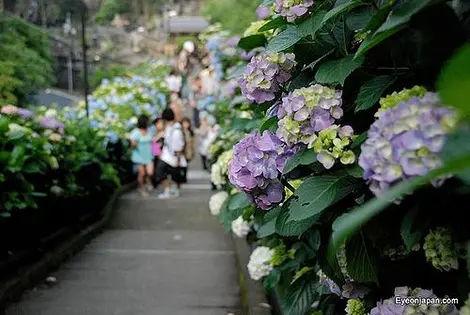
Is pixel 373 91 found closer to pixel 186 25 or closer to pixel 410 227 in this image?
pixel 410 227

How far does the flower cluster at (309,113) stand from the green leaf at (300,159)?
0.10ft

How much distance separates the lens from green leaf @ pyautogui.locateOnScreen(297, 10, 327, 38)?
6.56ft

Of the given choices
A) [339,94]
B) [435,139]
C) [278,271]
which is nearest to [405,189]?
[435,139]

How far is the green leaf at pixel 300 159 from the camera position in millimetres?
1896

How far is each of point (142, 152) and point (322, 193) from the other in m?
9.27

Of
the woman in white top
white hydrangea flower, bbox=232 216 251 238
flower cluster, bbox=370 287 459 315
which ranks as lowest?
the woman in white top

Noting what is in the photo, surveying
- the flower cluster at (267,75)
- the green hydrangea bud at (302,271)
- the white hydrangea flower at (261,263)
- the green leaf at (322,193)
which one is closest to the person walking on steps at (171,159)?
the white hydrangea flower at (261,263)

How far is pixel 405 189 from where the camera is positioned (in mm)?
1080

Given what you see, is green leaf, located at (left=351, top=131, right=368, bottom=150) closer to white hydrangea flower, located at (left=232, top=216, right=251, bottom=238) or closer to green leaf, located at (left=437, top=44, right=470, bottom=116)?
green leaf, located at (left=437, top=44, right=470, bottom=116)

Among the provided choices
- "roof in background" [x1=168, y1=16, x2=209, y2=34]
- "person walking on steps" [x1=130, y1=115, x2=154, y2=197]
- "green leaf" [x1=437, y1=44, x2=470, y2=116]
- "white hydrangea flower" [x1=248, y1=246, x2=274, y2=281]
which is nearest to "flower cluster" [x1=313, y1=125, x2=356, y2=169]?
"green leaf" [x1=437, y1=44, x2=470, y2=116]

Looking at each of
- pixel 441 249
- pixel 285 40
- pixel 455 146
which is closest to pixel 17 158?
pixel 285 40

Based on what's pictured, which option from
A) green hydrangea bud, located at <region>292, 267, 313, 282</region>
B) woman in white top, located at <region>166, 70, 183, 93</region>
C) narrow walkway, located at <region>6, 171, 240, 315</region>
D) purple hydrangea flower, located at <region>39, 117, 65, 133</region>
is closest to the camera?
green hydrangea bud, located at <region>292, 267, 313, 282</region>

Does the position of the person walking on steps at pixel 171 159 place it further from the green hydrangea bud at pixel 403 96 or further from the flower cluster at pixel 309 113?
the green hydrangea bud at pixel 403 96

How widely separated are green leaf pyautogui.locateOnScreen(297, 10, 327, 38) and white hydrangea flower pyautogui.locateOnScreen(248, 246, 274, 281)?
6.09 feet
